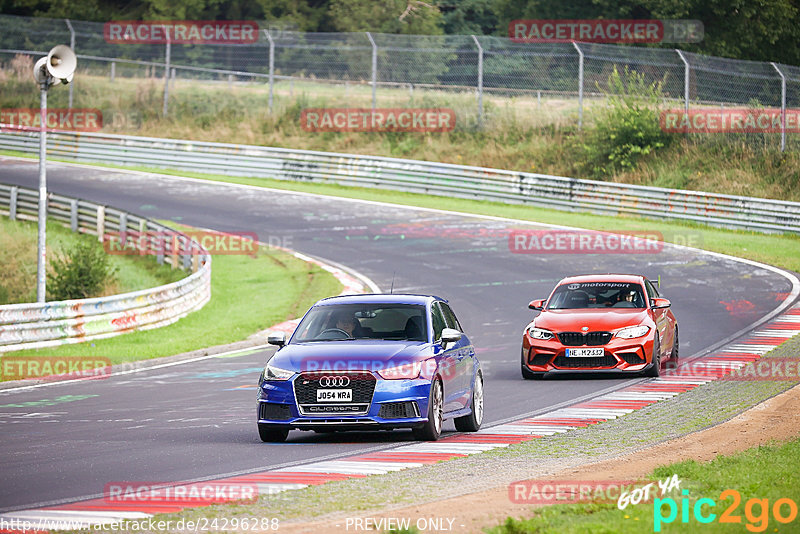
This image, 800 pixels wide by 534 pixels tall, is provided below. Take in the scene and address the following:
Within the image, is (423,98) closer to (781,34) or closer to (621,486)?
(781,34)

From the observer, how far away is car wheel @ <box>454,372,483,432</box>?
513 inches

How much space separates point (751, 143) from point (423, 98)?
13359 millimetres

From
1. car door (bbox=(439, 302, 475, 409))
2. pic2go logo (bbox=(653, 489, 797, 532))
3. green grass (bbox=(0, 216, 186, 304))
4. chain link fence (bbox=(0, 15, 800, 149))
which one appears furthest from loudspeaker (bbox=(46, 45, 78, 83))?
chain link fence (bbox=(0, 15, 800, 149))

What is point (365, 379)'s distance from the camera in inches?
464

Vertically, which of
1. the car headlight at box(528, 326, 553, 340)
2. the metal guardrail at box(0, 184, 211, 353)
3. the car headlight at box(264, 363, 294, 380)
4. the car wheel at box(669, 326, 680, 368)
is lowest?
the metal guardrail at box(0, 184, 211, 353)

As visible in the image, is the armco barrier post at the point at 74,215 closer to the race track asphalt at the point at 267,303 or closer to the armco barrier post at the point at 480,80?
the race track asphalt at the point at 267,303

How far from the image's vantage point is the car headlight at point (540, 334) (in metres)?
17.8

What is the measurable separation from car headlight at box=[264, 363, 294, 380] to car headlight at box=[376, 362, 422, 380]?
888mm

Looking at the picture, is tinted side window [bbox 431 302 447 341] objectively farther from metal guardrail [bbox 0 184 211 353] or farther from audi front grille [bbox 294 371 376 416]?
metal guardrail [bbox 0 184 211 353]

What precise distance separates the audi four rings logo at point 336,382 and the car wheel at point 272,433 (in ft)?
2.09

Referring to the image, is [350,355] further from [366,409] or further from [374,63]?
[374,63]

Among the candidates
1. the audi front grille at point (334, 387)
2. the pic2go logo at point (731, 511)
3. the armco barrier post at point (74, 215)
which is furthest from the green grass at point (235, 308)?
the pic2go logo at point (731, 511)

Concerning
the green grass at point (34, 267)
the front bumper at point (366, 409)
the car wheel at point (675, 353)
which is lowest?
the green grass at point (34, 267)

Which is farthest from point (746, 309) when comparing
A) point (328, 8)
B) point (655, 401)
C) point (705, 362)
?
point (328, 8)
